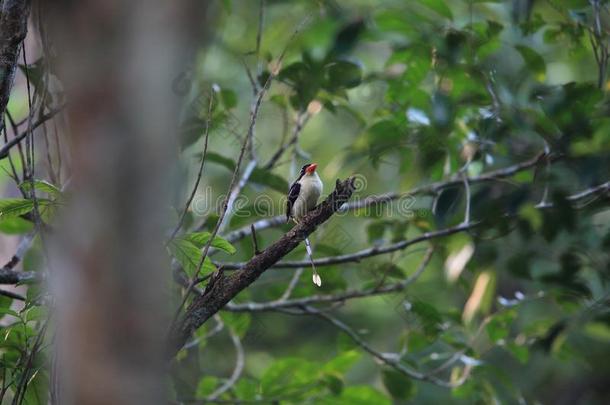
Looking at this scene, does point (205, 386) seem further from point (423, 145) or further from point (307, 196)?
point (423, 145)

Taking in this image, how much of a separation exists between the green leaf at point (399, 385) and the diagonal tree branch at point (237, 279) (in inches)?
88.8

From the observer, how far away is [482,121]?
15.3ft

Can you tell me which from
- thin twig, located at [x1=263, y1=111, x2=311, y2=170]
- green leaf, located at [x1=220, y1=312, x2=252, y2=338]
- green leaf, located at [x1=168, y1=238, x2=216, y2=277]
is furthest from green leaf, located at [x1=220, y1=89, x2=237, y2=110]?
green leaf, located at [x1=168, y1=238, x2=216, y2=277]

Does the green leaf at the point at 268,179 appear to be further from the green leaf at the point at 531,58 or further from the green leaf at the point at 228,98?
the green leaf at the point at 531,58

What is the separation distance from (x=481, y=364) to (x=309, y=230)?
94.5 inches

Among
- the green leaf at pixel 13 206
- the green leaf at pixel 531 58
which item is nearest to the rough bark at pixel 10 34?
the green leaf at pixel 13 206

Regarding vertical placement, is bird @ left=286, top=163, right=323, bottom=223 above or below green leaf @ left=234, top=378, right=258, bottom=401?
above

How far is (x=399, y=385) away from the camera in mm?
5391

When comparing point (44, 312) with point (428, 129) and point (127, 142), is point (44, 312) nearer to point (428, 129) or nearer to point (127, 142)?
point (127, 142)

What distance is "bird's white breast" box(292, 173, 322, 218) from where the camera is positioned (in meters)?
4.77

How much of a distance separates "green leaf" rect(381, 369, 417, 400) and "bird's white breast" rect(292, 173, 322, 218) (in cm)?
148

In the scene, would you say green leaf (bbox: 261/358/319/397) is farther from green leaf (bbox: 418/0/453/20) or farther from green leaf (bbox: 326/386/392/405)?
green leaf (bbox: 418/0/453/20)

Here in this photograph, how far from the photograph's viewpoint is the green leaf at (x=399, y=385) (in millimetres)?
5391

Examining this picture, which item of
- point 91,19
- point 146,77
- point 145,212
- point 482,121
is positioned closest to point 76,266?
point 145,212
